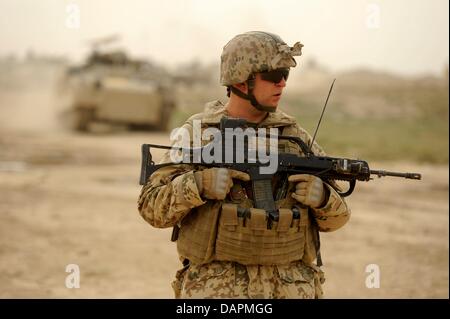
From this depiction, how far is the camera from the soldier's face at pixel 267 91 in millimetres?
3174

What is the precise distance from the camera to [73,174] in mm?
13570

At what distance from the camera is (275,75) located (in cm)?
317

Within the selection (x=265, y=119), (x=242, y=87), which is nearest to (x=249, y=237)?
(x=265, y=119)

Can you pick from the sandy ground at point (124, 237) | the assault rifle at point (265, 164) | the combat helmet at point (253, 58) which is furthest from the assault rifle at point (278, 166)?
the sandy ground at point (124, 237)

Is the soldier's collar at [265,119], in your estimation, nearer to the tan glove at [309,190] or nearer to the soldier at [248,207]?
the soldier at [248,207]

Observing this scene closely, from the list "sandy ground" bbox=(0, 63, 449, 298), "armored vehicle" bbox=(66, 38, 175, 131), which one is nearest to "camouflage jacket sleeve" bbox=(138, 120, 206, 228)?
"sandy ground" bbox=(0, 63, 449, 298)

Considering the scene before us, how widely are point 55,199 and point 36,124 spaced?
14755mm

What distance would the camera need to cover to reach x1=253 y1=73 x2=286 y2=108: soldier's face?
317cm

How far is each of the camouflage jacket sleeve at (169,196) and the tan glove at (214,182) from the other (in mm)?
29

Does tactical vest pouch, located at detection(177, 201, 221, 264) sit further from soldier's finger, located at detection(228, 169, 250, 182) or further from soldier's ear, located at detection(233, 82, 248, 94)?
soldier's ear, located at detection(233, 82, 248, 94)

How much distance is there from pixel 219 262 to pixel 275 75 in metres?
0.77

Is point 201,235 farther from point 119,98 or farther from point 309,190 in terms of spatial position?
point 119,98

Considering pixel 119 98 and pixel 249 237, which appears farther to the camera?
pixel 119 98
